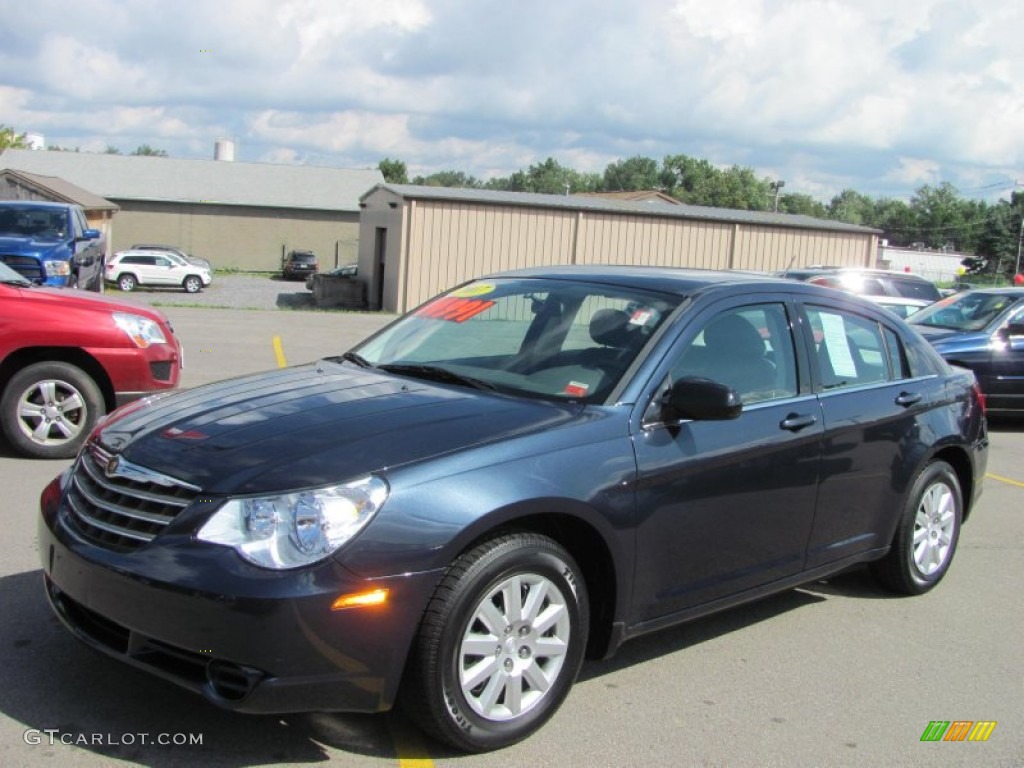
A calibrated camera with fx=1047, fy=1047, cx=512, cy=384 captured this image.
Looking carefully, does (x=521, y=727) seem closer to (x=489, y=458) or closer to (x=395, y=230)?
(x=489, y=458)

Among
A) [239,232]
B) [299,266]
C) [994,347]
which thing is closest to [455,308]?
[994,347]

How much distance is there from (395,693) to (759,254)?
30056 mm

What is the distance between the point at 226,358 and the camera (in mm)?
14250

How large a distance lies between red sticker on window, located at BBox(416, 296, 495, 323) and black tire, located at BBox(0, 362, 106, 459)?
11.2 ft

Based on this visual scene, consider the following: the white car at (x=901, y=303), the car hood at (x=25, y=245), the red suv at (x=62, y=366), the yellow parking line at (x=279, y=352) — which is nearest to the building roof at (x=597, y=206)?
the white car at (x=901, y=303)

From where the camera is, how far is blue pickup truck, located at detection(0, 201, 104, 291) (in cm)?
1484

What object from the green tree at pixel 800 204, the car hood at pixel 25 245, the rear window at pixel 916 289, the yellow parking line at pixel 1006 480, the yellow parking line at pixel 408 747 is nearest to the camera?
the yellow parking line at pixel 408 747

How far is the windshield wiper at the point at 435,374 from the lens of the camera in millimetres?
4289

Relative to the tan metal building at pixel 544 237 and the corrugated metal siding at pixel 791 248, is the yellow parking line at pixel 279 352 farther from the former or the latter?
the corrugated metal siding at pixel 791 248

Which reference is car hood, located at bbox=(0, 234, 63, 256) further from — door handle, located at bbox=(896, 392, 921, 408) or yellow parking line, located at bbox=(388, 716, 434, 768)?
yellow parking line, located at bbox=(388, 716, 434, 768)

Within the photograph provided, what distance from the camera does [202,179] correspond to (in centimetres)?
5950

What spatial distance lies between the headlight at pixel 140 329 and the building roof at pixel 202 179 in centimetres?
5147

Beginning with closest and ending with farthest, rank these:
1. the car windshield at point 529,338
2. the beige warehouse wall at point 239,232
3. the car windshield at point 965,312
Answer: the car windshield at point 529,338 → the car windshield at point 965,312 → the beige warehouse wall at point 239,232

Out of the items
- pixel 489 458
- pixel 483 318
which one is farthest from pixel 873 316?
pixel 489 458
